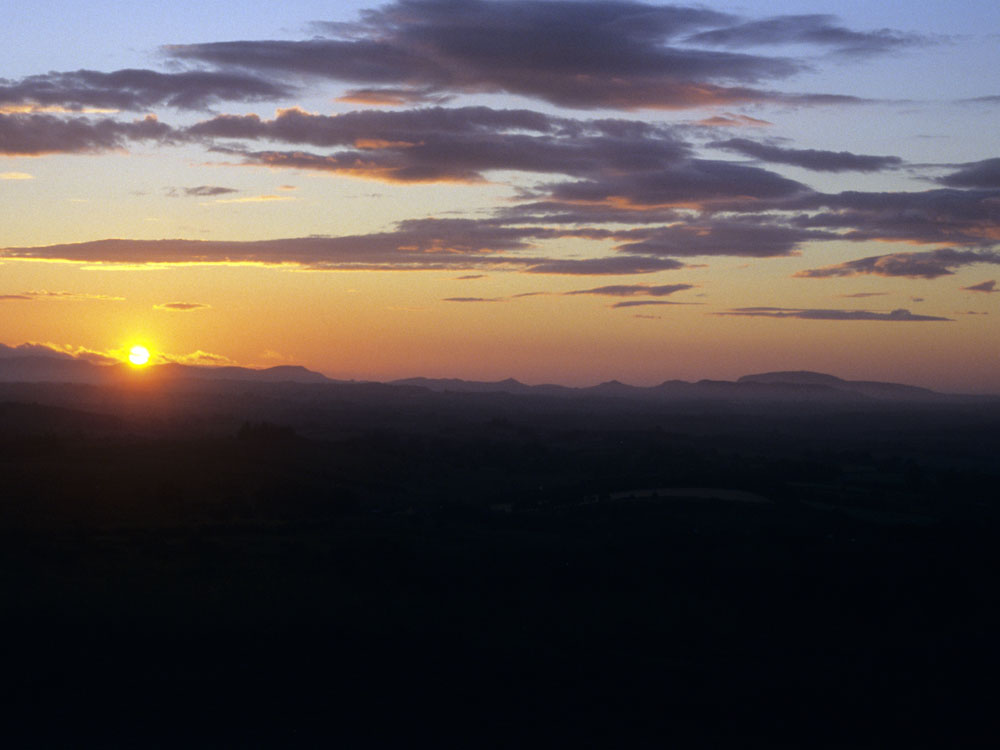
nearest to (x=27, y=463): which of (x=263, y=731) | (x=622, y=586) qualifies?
(x=622, y=586)

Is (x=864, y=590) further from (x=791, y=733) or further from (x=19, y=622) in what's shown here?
(x=19, y=622)

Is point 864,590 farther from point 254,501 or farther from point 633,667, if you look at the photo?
point 254,501

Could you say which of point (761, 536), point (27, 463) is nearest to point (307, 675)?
point (761, 536)

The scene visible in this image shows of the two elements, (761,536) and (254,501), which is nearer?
(761,536)

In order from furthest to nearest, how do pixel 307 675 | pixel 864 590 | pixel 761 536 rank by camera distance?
pixel 761 536 → pixel 864 590 → pixel 307 675

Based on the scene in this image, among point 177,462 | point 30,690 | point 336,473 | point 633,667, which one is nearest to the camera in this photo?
point 30,690

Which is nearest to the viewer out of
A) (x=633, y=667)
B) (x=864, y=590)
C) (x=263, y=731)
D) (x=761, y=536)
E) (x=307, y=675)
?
(x=263, y=731)
